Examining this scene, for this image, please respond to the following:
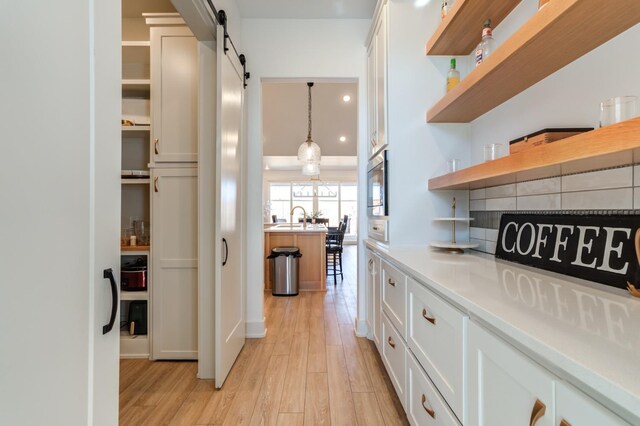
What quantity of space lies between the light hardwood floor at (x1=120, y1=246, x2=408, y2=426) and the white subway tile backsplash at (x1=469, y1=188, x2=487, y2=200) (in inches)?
55.0

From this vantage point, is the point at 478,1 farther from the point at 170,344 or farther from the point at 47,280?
the point at 170,344

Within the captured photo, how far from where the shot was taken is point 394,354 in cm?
162

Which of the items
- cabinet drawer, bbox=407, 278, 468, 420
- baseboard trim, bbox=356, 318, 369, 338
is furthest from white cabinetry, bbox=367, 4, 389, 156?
baseboard trim, bbox=356, 318, 369, 338

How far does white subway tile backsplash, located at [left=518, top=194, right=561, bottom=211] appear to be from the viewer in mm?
1241

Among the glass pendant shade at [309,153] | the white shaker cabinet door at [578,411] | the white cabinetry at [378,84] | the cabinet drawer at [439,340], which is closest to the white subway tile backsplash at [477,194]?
the white cabinetry at [378,84]

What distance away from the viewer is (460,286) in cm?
95

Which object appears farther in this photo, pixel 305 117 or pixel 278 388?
pixel 305 117

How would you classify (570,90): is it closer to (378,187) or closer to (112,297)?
(378,187)

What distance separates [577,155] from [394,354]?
1296 mm

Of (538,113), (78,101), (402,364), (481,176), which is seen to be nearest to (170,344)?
(402,364)

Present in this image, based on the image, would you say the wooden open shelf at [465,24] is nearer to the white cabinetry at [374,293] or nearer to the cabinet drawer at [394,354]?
the white cabinetry at [374,293]

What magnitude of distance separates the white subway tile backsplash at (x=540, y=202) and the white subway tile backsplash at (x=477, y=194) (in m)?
0.36

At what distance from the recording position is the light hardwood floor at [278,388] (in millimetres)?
1589

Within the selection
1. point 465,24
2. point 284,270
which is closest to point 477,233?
point 465,24
